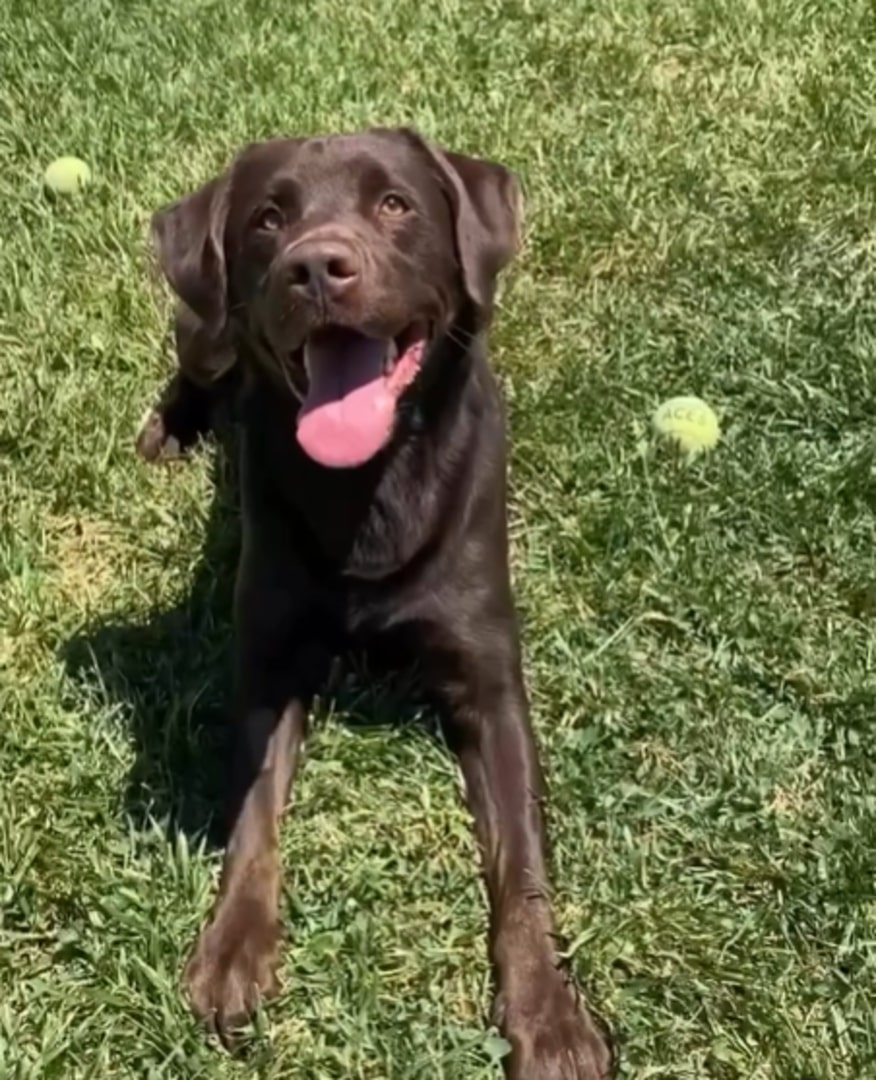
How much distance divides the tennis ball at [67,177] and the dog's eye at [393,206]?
1943 mm

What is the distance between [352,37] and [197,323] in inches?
76.5

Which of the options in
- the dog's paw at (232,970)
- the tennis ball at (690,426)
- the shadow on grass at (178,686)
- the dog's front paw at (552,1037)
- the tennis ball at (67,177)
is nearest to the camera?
the dog's front paw at (552,1037)

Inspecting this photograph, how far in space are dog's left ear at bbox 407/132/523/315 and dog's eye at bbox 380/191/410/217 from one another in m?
0.12

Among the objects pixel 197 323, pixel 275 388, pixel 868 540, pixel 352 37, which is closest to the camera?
pixel 275 388

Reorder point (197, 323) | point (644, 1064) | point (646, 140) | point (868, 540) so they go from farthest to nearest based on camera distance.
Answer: point (646, 140)
point (197, 323)
point (868, 540)
point (644, 1064)

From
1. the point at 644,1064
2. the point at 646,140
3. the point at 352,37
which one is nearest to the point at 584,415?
the point at 646,140

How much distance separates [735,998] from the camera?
7.95ft

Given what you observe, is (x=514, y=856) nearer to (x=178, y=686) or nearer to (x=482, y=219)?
(x=178, y=686)

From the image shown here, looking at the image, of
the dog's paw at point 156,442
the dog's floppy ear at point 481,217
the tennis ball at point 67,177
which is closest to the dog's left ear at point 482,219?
the dog's floppy ear at point 481,217

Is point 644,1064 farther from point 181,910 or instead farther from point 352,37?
point 352,37

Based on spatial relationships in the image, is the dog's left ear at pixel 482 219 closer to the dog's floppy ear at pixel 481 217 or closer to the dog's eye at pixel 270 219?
the dog's floppy ear at pixel 481 217

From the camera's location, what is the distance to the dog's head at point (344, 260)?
2.49 m

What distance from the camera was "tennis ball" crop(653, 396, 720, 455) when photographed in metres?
3.41

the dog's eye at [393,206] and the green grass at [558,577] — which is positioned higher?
the dog's eye at [393,206]
